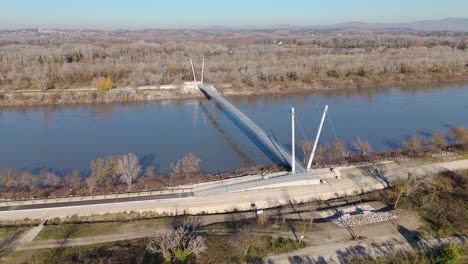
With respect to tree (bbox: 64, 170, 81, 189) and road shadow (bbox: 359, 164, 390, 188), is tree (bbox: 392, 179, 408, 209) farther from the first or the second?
tree (bbox: 64, 170, 81, 189)

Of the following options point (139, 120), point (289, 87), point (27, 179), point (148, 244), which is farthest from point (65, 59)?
point (148, 244)

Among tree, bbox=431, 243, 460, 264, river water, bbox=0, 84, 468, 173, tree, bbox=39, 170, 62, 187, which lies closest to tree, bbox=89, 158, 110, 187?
tree, bbox=39, 170, 62, 187

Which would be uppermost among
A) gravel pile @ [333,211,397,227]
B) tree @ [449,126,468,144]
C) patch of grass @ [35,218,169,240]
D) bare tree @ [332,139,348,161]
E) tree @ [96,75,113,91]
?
tree @ [96,75,113,91]

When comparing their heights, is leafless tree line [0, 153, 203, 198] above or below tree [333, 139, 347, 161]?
below

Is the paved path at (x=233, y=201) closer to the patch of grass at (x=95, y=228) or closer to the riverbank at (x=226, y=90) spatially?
the patch of grass at (x=95, y=228)

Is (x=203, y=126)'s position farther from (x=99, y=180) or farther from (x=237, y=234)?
(x=237, y=234)

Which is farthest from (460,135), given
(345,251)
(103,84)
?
(103,84)
